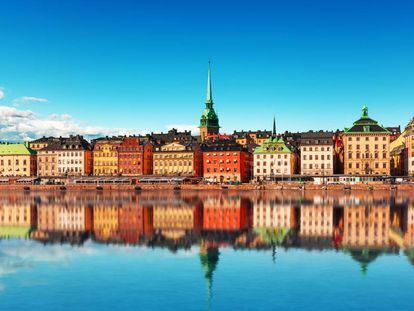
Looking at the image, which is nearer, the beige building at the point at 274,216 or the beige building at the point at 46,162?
the beige building at the point at 274,216

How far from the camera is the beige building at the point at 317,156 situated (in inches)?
5032

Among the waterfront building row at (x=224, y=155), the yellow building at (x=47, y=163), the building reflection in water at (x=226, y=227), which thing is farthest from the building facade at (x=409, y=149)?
the yellow building at (x=47, y=163)

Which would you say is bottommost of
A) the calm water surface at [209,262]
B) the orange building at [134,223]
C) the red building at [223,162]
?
the calm water surface at [209,262]

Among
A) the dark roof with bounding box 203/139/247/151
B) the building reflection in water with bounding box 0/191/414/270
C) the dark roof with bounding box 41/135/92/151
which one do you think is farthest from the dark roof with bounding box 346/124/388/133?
the dark roof with bounding box 41/135/92/151

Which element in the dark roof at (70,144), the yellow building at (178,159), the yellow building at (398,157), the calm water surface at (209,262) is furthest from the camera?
the dark roof at (70,144)

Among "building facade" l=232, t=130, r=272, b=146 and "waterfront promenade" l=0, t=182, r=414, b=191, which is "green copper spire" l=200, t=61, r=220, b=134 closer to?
"building facade" l=232, t=130, r=272, b=146

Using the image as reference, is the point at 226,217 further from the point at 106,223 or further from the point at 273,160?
the point at 273,160

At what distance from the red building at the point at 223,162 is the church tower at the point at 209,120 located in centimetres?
3842

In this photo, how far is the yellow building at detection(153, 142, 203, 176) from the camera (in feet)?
456

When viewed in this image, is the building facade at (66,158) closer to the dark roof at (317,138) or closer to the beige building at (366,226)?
the dark roof at (317,138)

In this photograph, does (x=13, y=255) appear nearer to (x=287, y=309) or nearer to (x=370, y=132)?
(x=287, y=309)

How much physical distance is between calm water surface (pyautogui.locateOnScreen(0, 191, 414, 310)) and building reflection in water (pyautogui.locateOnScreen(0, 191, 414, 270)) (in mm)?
104

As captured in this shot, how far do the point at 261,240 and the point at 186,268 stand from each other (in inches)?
478

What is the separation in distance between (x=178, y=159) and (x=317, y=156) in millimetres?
34308
